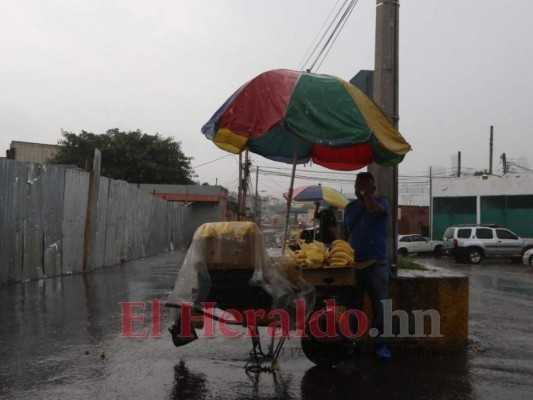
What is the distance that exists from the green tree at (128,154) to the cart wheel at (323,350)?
114 ft

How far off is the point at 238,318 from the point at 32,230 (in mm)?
7864

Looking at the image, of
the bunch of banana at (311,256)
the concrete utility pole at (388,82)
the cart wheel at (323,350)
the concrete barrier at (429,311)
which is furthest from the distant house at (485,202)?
the bunch of banana at (311,256)

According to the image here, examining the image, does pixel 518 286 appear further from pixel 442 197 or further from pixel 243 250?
pixel 442 197

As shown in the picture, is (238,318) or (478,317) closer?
(238,318)

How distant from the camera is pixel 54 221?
12070 mm

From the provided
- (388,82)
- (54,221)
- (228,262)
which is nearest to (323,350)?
(228,262)

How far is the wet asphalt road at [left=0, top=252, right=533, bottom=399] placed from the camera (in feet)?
14.9

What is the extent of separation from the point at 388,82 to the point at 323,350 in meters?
3.28

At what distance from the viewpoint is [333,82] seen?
5.30m

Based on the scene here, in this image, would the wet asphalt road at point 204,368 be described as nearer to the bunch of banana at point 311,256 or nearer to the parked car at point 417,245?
the bunch of banana at point 311,256

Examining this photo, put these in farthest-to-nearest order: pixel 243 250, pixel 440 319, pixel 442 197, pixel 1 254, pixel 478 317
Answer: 1. pixel 442 197
2. pixel 1 254
3. pixel 478 317
4. pixel 440 319
5. pixel 243 250

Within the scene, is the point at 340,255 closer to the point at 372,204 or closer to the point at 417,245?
the point at 372,204

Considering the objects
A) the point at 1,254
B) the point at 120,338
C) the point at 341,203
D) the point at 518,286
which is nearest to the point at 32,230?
the point at 1,254

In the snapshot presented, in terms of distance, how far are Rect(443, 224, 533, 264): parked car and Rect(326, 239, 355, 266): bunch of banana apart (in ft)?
71.1
